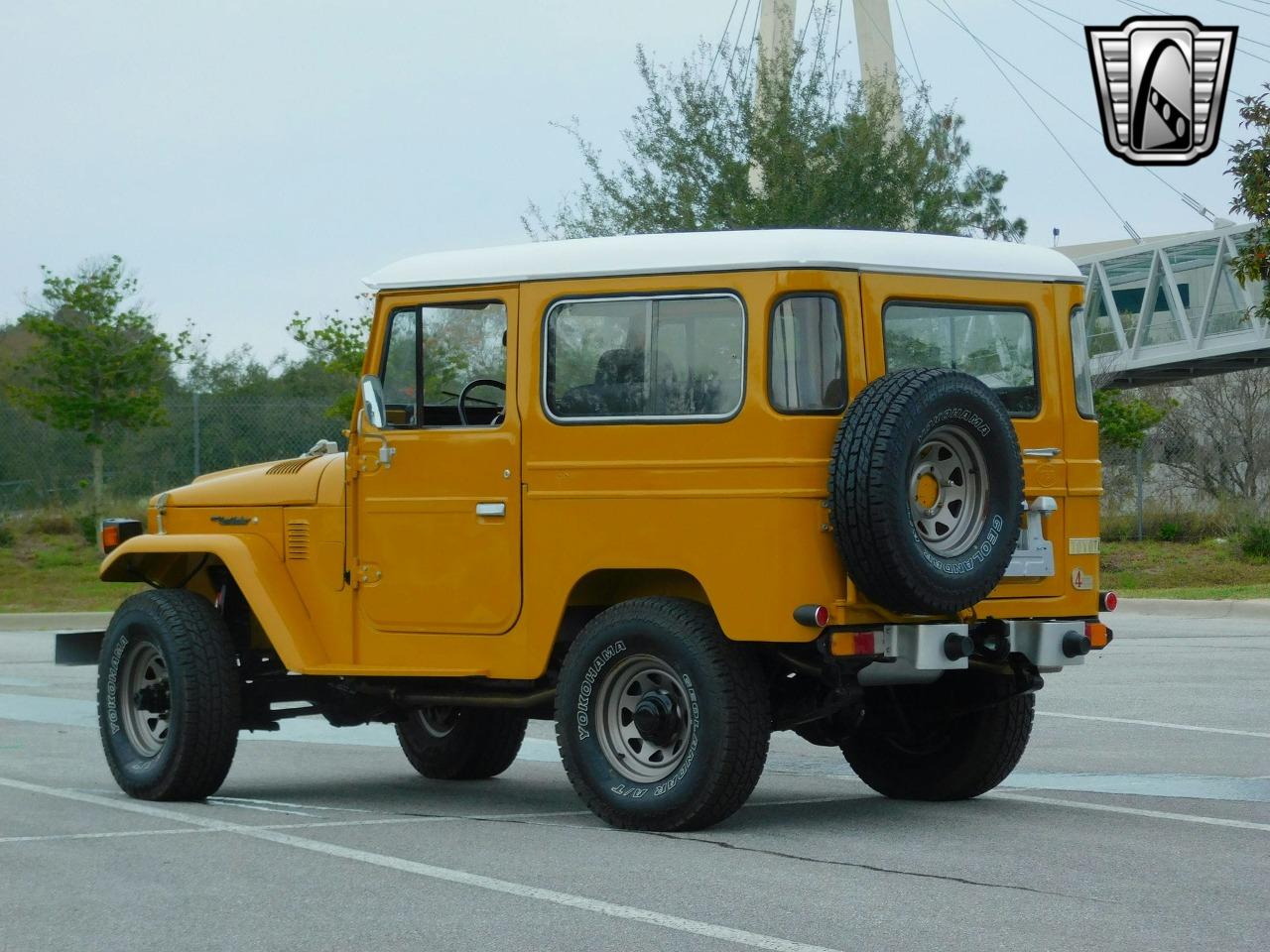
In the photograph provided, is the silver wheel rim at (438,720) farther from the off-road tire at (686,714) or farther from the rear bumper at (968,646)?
the rear bumper at (968,646)

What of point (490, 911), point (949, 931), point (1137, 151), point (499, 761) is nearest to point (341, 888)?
point (490, 911)

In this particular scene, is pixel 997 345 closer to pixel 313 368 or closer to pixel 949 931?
pixel 949 931

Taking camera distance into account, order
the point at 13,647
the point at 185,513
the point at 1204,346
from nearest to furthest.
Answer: the point at 185,513 < the point at 13,647 < the point at 1204,346

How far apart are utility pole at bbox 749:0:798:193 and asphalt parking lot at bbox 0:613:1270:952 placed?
17.4 metres

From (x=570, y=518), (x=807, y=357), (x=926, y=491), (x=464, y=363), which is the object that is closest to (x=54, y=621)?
(x=464, y=363)

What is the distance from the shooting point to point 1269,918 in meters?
6.50

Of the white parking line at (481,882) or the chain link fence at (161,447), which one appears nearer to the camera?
the white parking line at (481,882)

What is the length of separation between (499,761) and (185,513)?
2163mm

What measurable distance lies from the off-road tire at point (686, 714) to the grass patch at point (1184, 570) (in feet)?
61.5

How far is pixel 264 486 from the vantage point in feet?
33.2

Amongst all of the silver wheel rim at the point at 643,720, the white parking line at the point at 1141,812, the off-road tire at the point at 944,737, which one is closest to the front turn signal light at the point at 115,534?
the silver wheel rim at the point at 643,720

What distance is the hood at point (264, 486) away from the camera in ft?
32.5

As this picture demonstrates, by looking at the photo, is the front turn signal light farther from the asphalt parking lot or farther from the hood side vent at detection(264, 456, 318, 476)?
the asphalt parking lot

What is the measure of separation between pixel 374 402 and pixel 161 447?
23.3m
